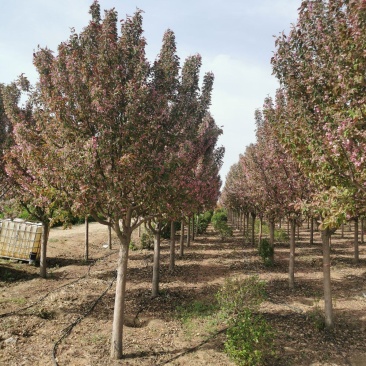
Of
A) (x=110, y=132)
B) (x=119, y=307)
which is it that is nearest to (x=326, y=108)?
(x=110, y=132)

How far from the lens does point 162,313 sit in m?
10.3

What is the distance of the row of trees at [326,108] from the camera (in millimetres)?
5355

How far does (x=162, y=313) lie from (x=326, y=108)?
757cm

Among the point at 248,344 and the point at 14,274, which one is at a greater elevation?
the point at 248,344

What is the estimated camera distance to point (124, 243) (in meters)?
8.08

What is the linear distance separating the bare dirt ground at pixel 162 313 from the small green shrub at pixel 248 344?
346 mm

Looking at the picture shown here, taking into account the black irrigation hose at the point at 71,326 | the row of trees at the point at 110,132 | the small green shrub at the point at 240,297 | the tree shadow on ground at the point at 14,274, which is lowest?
the black irrigation hose at the point at 71,326

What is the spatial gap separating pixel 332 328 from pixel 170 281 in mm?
6699

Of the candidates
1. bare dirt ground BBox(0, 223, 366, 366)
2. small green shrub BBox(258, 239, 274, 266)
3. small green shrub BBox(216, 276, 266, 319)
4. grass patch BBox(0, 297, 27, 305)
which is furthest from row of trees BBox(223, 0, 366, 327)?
grass patch BBox(0, 297, 27, 305)

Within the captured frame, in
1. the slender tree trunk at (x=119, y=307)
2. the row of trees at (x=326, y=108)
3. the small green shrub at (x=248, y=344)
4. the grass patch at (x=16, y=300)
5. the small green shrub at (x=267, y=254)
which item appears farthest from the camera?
the small green shrub at (x=267, y=254)

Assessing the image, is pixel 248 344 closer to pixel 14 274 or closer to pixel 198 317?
pixel 198 317

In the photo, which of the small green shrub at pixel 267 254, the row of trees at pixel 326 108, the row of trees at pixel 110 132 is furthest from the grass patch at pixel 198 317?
the small green shrub at pixel 267 254

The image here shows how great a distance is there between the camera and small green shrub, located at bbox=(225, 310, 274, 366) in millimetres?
6656

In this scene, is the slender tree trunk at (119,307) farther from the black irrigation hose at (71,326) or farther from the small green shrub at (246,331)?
the small green shrub at (246,331)
